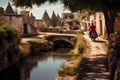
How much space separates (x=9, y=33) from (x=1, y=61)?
3.75 meters

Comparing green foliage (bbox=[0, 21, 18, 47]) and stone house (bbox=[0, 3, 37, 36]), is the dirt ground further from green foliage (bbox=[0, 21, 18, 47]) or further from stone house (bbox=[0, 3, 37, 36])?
stone house (bbox=[0, 3, 37, 36])

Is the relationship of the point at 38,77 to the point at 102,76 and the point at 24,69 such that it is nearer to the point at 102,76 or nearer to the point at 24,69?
the point at 24,69

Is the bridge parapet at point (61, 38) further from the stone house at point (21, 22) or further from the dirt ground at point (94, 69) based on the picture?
the dirt ground at point (94, 69)

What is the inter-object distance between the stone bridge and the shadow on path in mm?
25554

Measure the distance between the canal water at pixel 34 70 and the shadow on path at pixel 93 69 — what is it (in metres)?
4.30

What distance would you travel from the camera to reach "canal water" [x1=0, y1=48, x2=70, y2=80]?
20.2 meters

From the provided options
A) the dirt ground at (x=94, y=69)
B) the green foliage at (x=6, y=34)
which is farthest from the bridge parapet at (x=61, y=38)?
the dirt ground at (x=94, y=69)

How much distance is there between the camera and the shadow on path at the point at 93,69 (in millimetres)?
10192

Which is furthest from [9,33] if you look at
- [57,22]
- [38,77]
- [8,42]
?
[57,22]

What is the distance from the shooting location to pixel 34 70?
23500 mm

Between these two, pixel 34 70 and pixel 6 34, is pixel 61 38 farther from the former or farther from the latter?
pixel 6 34

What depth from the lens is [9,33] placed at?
24.7 metres

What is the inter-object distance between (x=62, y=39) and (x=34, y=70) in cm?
1867

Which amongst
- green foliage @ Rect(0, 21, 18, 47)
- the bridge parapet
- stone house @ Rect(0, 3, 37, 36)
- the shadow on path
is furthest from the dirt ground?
the bridge parapet
